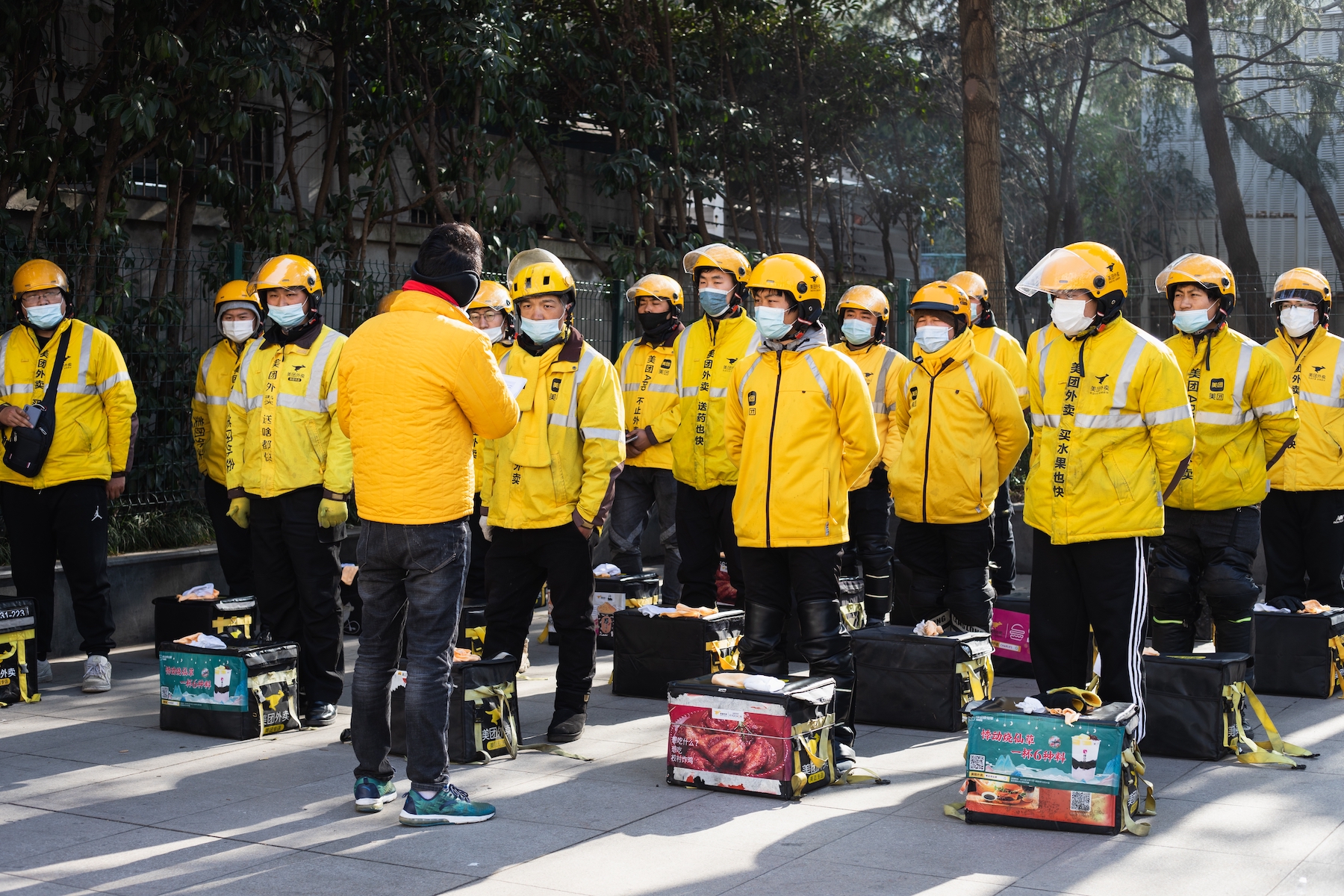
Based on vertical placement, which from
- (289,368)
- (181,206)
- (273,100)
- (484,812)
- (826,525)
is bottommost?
(484,812)

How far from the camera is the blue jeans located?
5.39m

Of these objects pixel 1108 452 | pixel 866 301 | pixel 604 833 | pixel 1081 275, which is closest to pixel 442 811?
pixel 604 833

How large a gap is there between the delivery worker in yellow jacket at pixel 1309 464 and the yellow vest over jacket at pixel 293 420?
563cm

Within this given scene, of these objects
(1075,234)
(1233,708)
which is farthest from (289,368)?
(1075,234)

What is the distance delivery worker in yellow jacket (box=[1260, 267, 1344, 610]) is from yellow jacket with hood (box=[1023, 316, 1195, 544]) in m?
3.29

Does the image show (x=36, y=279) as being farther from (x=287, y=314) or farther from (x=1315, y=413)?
(x=1315, y=413)

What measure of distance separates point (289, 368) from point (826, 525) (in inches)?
115

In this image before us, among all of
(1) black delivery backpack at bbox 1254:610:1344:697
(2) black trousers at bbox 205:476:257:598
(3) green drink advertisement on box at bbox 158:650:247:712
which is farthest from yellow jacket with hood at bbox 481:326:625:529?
(1) black delivery backpack at bbox 1254:610:1344:697

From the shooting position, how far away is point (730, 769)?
5.77 m

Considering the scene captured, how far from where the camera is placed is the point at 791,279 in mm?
6117

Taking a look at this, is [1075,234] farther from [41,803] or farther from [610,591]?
[41,803]

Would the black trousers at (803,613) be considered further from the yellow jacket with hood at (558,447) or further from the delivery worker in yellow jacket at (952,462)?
the delivery worker in yellow jacket at (952,462)

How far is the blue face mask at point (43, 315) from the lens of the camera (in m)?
Result: 8.22

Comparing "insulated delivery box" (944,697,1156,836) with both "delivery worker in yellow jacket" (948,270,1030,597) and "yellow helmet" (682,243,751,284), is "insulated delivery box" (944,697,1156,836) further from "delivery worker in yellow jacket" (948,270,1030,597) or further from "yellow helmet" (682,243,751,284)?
"delivery worker in yellow jacket" (948,270,1030,597)
